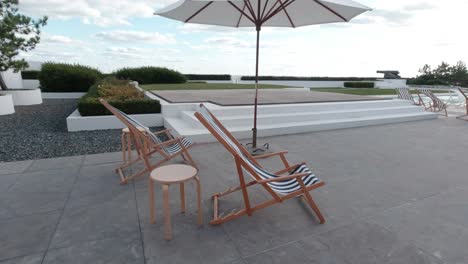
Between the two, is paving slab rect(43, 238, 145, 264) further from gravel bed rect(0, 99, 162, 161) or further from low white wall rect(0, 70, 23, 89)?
low white wall rect(0, 70, 23, 89)

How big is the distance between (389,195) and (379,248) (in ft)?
3.94

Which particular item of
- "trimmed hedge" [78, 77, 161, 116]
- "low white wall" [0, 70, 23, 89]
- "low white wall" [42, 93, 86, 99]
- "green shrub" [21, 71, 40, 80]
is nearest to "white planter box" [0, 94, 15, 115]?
"trimmed hedge" [78, 77, 161, 116]

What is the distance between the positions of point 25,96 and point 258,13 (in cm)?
1207

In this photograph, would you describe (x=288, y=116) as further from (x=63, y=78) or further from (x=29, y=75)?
(x=29, y=75)

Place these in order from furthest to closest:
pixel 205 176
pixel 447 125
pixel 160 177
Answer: pixel 447 125 < pixel 205 176 < pixel 160 177

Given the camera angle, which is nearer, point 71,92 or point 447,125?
point 447,125

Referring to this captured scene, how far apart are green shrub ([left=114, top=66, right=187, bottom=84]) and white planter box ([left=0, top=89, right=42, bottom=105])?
7628mm

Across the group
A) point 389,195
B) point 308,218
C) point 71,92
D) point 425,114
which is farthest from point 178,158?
point 71,92

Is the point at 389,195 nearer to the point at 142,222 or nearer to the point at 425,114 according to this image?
the point at 142,222

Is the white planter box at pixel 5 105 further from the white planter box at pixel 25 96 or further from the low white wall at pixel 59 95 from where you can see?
the low white wall at pixel 59 95

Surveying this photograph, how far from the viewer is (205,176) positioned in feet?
12.5

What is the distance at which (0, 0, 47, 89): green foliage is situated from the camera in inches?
359

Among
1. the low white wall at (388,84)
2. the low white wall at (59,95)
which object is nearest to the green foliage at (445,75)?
the low white wall at (388,84)

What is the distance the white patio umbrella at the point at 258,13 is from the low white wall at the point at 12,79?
48.8 ft
